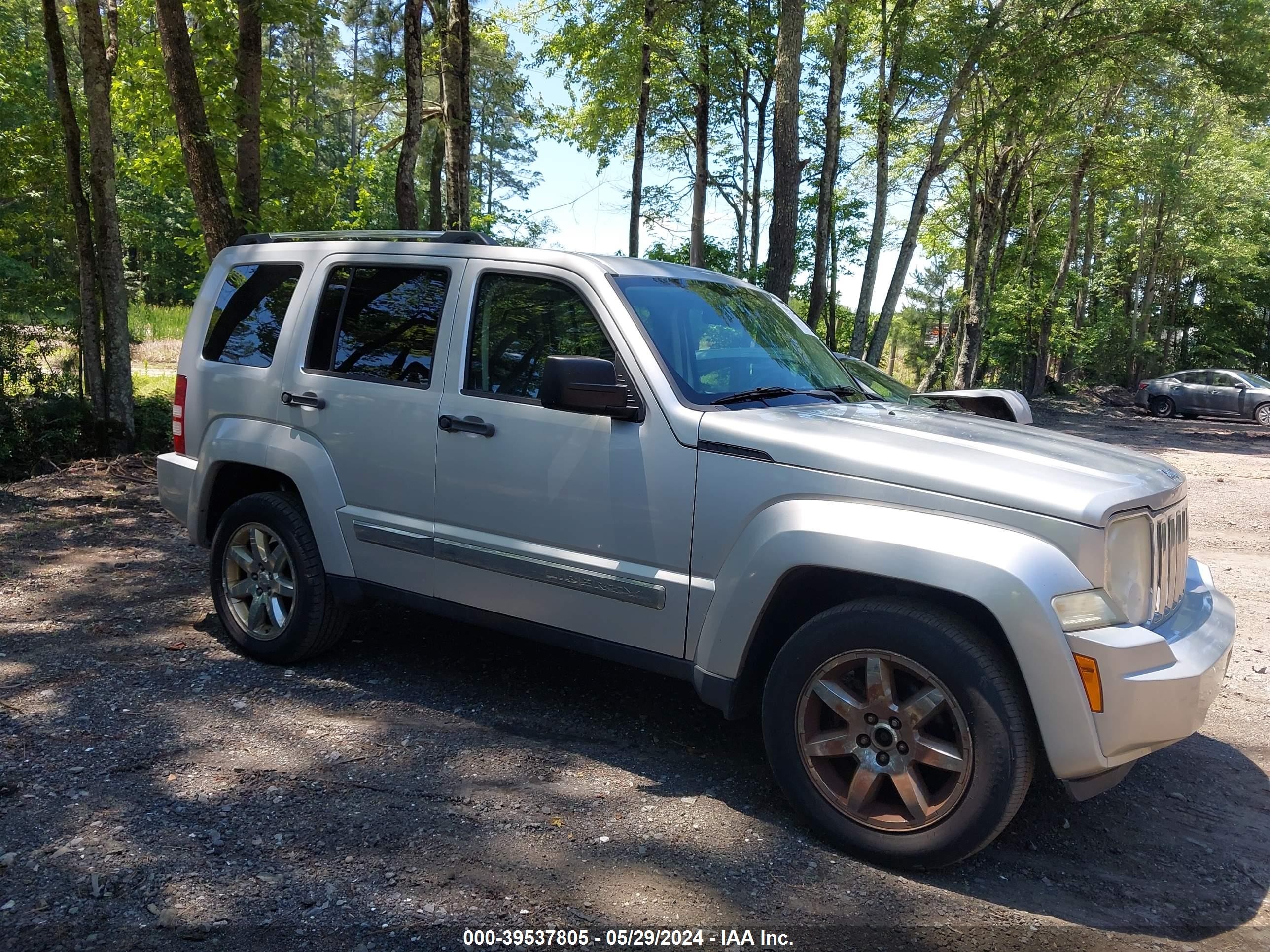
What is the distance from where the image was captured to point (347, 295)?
15.6 feet

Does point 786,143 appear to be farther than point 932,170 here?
No

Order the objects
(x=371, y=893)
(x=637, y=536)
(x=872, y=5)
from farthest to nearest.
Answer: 1. (x=872, y=5)
2. (x=637, y=536)
3. (x=371, y=893)

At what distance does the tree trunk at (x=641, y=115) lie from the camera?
1978 cm

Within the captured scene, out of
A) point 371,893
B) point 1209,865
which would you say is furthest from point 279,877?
point 1209,865

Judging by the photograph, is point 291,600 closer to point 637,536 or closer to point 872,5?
point 637,536

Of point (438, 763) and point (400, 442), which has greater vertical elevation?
point (400, 442)

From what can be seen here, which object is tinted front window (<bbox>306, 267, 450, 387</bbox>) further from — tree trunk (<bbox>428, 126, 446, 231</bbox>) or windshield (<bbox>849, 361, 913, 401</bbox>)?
tree trunk (<bbox>428, 126, 446, 231</bbox>)

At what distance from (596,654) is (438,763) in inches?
31.8

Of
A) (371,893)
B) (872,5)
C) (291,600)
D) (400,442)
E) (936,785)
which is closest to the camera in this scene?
(371,893)

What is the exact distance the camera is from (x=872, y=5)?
2092cm

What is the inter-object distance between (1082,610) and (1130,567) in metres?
0.28

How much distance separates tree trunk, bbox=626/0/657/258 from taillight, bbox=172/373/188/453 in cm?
1551

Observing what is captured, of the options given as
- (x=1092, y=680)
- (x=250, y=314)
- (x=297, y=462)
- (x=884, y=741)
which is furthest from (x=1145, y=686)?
(x=250, y=314)

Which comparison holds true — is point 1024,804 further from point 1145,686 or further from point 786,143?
point 786,143
